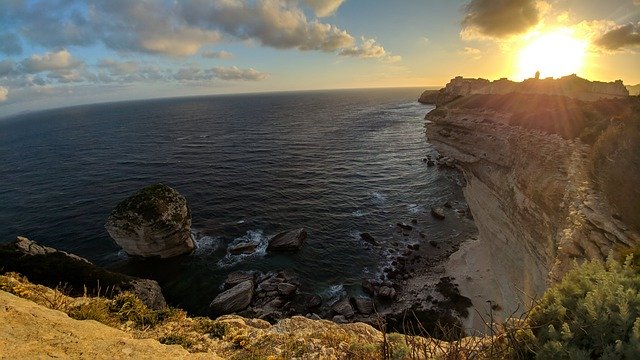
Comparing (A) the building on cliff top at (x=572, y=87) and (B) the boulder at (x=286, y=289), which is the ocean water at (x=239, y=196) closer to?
(B) the boulder at (x=286, y=289)

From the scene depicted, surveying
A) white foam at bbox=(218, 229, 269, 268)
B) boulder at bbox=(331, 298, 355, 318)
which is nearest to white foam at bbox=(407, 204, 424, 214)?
boulder at bbox=(331, 298, 355, 318)

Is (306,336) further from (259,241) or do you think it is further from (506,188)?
(506,188)

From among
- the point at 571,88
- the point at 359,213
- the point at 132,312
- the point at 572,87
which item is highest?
the point at 572,87

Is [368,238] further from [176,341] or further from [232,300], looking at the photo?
[176,341]

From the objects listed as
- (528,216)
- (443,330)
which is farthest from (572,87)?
(443,330)

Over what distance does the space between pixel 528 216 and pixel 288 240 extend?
1079 inches

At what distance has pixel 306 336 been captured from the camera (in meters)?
10.4

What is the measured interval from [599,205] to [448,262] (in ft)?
65.2

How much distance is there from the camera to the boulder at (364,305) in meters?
Answer: 30.5

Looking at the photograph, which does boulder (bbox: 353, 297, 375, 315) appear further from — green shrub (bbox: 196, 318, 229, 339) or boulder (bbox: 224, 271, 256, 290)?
green shrub (bbox: 196, 318, 229, 339)

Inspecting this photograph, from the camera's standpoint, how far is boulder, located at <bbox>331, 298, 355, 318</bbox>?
98.4 ft

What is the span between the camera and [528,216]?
98.1 ft

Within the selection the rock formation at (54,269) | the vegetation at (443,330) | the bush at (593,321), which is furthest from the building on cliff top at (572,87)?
the rock formation at (54,269)

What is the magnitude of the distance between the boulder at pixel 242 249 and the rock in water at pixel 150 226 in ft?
18.4
